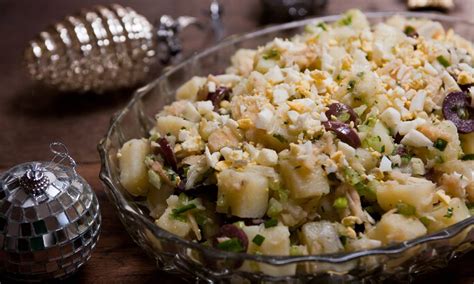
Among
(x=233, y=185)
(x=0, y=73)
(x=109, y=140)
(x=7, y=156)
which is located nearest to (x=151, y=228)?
(x=233, y=185)

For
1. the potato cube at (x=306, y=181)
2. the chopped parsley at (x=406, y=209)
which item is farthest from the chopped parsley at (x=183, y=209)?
the chopped parsley at (x=406, y=209)

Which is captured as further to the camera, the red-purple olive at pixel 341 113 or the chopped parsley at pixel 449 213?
the red-purple olive at pixel 341 113

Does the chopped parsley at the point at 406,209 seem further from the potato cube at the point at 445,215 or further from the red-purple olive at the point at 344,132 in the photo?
the red-purple olive at the point at 344,132

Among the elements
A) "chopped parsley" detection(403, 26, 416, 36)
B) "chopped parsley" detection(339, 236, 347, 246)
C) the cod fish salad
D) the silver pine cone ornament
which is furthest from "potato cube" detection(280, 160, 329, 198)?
the silver pine cone ornament

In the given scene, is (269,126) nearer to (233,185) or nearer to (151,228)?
(233,185)

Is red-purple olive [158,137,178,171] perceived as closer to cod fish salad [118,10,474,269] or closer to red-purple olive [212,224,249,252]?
cod fish salad [118,10,474,269]

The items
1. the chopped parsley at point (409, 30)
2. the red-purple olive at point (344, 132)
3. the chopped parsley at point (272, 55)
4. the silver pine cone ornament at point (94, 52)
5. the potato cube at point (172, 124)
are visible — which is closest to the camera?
the red-purple olive at point (344, 132)

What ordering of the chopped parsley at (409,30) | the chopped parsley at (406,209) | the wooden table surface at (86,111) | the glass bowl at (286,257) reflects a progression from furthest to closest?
1. the chopped parsley at (409,30)
2. the wooden table surface at (86,111)
3. the chopped parsley at (406,209)
4. the glass bowl at (286,257)
